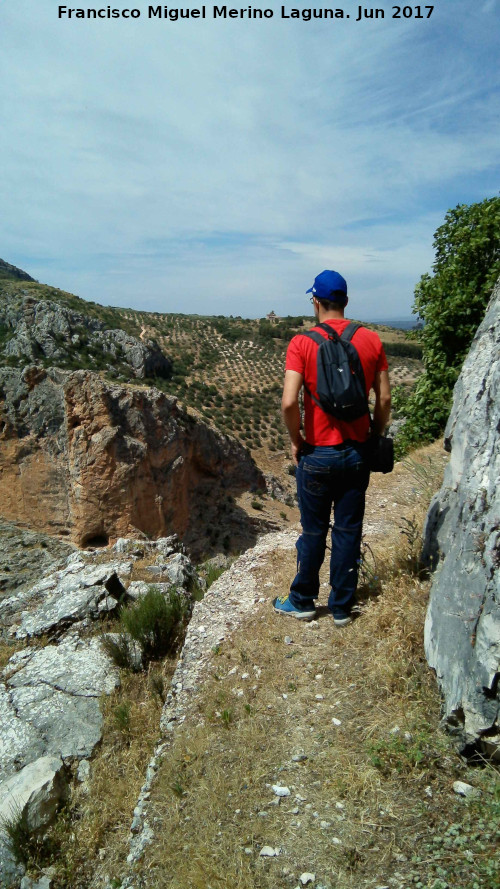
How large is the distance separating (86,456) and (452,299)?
7731 mm

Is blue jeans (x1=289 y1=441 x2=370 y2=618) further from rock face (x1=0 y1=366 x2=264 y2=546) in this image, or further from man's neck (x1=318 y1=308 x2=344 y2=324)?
rock face (x1=0 y1=366 x2=264 y2=546)

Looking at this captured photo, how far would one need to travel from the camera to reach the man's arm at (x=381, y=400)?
295 cm

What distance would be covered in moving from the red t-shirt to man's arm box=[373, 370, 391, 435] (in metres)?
0.03

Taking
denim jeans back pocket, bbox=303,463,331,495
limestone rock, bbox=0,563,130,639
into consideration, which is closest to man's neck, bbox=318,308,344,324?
denim jeans back pocket, bbox=303,463,331,495

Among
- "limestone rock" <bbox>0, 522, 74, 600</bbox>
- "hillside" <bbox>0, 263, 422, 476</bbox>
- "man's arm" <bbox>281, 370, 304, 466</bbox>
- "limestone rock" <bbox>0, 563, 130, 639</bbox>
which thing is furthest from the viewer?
"hillside" <bbox>0, 263, 422, 476</bbox>

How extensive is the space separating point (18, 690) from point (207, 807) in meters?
2.55

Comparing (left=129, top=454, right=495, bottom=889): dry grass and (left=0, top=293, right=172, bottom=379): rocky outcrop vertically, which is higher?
(left=0, top=293, right=172, bottom=379): rocky outcrop

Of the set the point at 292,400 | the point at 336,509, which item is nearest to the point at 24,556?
the point at 336,509

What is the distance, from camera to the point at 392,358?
45.6 meters

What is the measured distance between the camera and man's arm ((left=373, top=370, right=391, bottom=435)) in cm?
295

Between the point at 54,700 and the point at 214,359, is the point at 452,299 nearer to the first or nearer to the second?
the point at 54,700

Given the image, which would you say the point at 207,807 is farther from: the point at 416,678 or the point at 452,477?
the point at 452,477

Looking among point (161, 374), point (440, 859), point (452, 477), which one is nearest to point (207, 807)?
point (440, 859)

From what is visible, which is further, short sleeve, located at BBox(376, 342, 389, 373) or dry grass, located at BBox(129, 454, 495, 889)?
short sleeve, located at BBox(376, 342, 389, 373)
